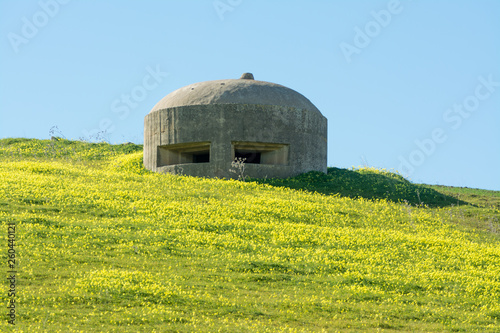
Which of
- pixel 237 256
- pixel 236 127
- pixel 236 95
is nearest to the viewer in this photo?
pixel 237 256

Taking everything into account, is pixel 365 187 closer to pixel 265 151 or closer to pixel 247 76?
pixel 265 151

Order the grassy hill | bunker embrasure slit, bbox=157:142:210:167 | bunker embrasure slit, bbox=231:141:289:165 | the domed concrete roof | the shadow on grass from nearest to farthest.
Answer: the grassy hill
the shadow on grass
bunker embrasure slit, bbox=231:141:289:165
the domed concrete roof
bunker embrasure slit, bbox=157:142:210:167

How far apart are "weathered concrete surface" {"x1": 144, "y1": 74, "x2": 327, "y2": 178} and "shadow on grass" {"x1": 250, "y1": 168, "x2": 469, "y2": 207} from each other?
0.90 meters

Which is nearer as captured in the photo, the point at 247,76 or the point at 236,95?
the point at 236,95

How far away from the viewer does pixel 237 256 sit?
15.0 m

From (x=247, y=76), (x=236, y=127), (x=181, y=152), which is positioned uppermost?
(x=247, y=76)

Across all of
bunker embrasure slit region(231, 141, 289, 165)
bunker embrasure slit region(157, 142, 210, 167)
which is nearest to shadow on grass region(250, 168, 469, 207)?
bunker embrasure slit region(231, 141, 289, 165)

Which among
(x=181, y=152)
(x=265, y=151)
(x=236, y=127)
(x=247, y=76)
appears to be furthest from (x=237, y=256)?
(x=247, y=76)

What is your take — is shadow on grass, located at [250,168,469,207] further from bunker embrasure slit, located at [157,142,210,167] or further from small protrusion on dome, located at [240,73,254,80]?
small protrusion on dome, located at [240,73,254,80]

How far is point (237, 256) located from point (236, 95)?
14.8 m

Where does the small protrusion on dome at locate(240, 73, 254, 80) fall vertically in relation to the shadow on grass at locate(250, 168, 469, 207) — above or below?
above

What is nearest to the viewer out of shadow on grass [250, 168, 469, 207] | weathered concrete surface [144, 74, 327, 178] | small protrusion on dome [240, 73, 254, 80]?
shadow on grass [250, 168, 469, 207]

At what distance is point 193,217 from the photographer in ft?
61.8

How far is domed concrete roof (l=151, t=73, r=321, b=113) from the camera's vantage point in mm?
28484
